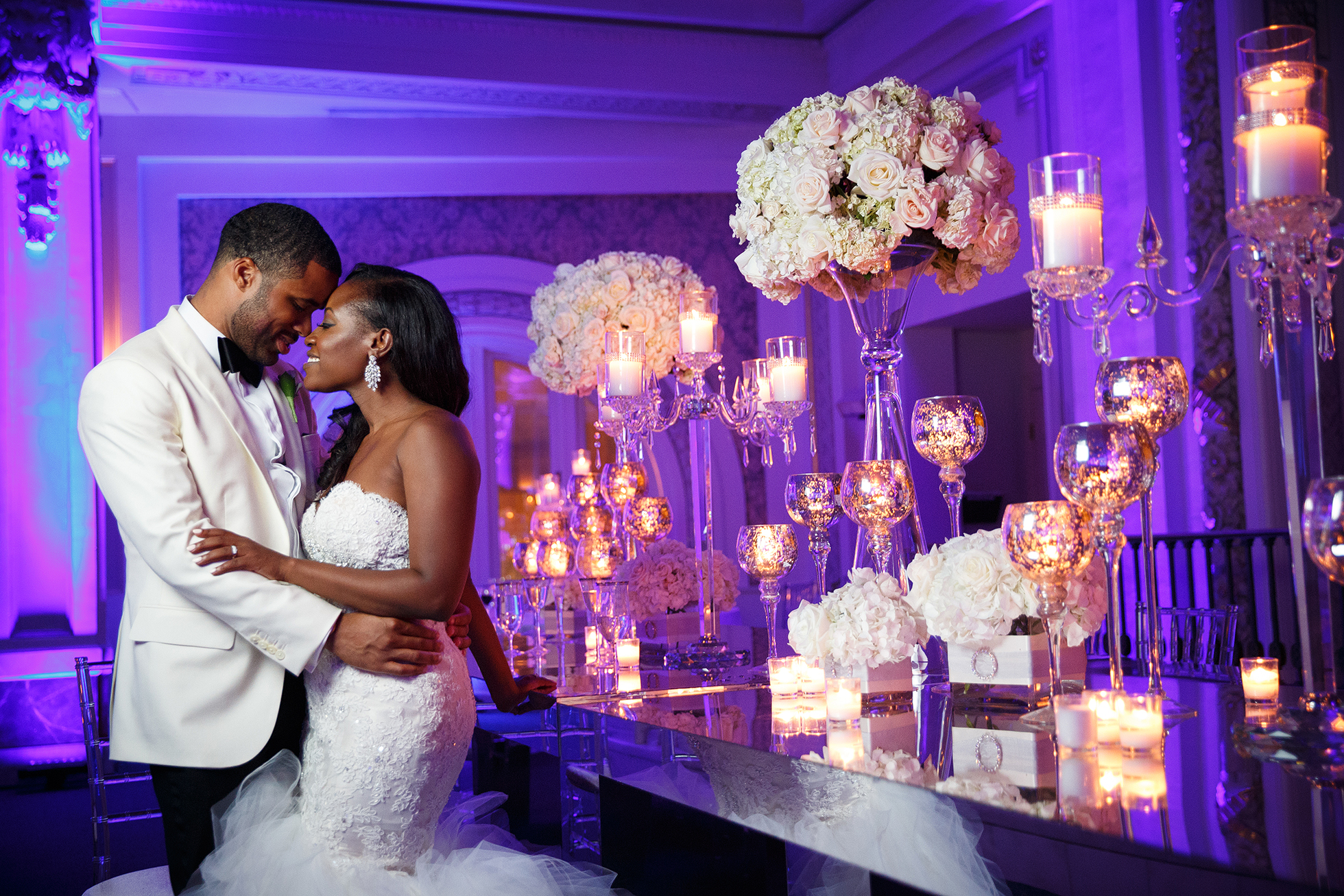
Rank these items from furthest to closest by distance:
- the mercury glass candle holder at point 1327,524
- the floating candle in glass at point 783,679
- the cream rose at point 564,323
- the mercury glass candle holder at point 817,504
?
the cream rose at point 564,323 → the mercury glass candle holder at point 817,504 → the floating candle in glass at point 783,679 → the mercury glass candle holder at point 1327,524

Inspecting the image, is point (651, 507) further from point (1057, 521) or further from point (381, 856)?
point (1057, 521)

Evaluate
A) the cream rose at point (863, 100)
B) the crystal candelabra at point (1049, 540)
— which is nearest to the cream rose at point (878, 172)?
the cream rose at point (863, 100)

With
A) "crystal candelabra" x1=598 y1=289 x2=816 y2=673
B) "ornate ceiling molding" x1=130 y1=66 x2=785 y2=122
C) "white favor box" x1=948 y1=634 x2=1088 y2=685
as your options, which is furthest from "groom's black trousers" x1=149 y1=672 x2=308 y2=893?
"ornate ceiling molding" x1=130 y1=66 x2=785 y2=122

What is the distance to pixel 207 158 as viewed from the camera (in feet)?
23.2

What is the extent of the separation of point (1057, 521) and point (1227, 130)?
440cm

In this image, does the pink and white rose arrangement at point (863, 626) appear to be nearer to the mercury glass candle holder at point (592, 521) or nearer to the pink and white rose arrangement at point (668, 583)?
the pink and white rose arrangement at point (668, 583)

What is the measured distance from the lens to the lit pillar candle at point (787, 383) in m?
2.85

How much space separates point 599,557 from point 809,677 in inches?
45.7

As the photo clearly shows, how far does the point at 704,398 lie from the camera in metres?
3.04

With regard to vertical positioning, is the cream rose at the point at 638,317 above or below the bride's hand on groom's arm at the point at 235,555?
above

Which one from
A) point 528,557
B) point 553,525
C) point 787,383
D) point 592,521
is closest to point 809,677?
point 787,383

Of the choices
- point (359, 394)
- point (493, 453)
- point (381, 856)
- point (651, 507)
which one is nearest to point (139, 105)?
point (493, 453)

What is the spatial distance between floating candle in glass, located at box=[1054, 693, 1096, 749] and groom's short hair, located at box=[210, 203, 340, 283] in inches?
60.9

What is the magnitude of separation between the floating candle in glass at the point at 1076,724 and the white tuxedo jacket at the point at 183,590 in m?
1.15
